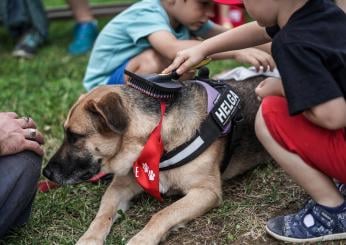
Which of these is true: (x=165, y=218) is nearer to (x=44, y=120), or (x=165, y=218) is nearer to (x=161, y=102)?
(x=161, y=102)

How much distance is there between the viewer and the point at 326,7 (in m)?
2.65

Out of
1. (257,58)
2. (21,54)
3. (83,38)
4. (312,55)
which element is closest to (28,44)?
(21,54)

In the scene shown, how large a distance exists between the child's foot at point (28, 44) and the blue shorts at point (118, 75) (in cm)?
299

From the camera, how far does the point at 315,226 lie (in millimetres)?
2865

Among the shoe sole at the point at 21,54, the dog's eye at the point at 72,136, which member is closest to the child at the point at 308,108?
the dog's eye at the point at 72,136

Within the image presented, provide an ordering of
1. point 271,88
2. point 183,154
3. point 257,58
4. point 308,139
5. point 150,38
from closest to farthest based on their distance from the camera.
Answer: point 308,139 → point 271,88 → point 183,154 → point 257,58 → point 150,38

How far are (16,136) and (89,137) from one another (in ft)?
1.38

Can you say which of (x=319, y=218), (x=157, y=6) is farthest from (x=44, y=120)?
(x=319, y=218)

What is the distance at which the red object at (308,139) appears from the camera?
2.75 metres

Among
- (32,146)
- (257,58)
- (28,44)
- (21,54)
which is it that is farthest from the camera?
(28,44)

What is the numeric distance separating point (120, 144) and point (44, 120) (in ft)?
5.77

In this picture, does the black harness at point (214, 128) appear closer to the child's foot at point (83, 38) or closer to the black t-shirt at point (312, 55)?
the black t-shirt at point (312, 55)

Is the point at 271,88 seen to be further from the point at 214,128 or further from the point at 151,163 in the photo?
the point at 151,163

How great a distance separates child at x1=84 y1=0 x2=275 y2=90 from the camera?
421cm
